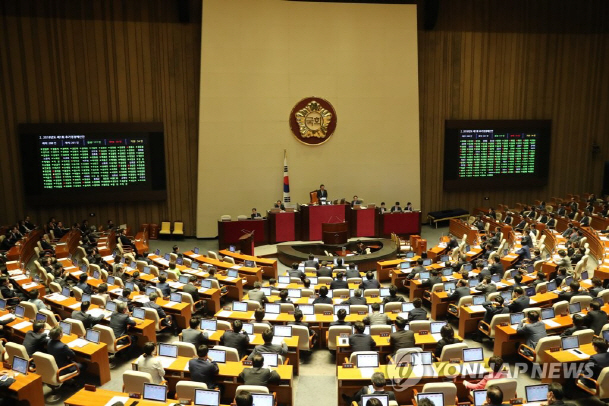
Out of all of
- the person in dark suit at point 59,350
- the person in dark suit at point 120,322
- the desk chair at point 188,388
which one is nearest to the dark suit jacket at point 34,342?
the person in dark suit at point 59,350

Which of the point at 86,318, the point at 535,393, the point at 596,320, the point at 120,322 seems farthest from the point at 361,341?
the point at 86,318

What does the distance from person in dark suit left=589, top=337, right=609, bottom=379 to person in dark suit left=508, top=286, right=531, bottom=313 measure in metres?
2.21

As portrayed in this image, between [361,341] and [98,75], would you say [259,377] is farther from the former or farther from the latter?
[98,75]

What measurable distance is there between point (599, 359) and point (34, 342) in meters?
8.39

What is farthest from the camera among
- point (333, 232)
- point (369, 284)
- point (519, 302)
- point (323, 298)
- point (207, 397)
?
point (333, 232)

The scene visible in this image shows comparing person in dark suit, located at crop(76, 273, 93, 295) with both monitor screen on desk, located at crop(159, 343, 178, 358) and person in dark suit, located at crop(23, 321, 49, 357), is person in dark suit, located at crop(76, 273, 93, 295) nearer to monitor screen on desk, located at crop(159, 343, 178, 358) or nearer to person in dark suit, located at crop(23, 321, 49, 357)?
person in dark suit, located at crop(23, 321, 49, 357)

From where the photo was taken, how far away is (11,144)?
18.5 metres

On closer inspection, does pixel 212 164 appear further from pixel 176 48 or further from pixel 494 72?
pixel 494 72

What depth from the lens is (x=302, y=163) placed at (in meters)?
20.1

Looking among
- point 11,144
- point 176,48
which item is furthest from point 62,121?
point 176,48

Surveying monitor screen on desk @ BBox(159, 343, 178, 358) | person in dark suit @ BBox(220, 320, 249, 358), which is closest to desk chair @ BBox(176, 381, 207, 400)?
monitor screen on desk @ BBox(159, 343, 178, 358)

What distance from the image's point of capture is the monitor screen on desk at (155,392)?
6.39 m

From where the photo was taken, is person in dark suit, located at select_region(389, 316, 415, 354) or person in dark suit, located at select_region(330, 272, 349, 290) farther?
person in dark suit, located at select_region(330, 272, 349, 290)

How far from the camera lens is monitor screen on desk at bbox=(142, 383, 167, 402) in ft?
21.0
